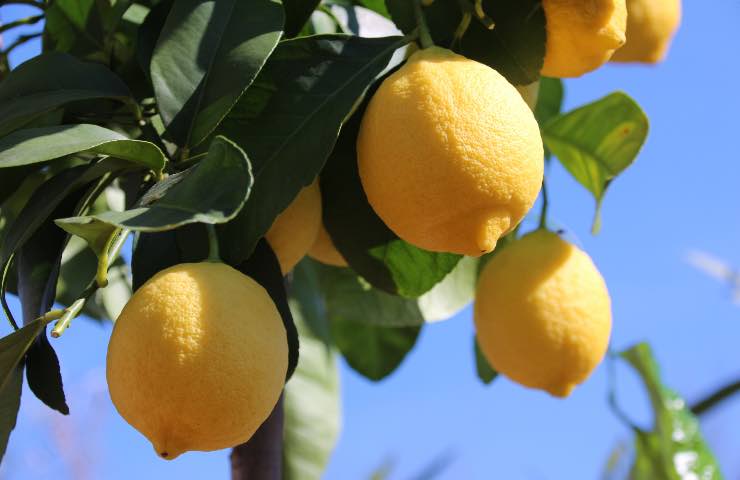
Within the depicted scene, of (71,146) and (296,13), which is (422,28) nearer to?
(296,13)

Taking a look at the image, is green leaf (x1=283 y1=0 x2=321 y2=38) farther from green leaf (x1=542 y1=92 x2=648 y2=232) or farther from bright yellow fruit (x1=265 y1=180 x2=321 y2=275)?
green leaf (x1=542 y1=92 x2=648 y2=232)

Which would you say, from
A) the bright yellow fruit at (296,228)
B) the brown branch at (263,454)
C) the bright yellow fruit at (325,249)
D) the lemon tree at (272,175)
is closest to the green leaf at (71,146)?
the lemon tree at (272,175)

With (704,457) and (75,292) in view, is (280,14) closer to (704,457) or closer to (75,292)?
(75,292)

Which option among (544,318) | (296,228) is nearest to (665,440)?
(544,318)

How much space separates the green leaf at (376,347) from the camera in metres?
1.22

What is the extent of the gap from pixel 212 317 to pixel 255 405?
0.06 m

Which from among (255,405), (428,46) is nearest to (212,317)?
(255,405)

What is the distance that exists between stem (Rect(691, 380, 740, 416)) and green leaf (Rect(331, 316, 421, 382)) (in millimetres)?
389

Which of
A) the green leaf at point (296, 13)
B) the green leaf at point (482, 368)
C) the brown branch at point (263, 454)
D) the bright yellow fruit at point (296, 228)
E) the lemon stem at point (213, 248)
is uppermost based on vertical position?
the green leaf at point (296, 13)

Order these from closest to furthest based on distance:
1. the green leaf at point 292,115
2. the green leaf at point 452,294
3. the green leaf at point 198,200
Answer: the green leaf at point 198,200 < the green leaf at point 292,115 < the green leaf at point 452,294

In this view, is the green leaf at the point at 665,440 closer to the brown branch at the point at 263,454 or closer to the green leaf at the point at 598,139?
the green leaf at the point at 598,139

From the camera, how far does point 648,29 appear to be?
96 cm

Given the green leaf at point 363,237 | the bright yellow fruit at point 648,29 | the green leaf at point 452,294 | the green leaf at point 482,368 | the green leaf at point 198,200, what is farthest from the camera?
the green leaf at point 482,368

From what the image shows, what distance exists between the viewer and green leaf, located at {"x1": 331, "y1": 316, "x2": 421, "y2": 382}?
4.00 ft
